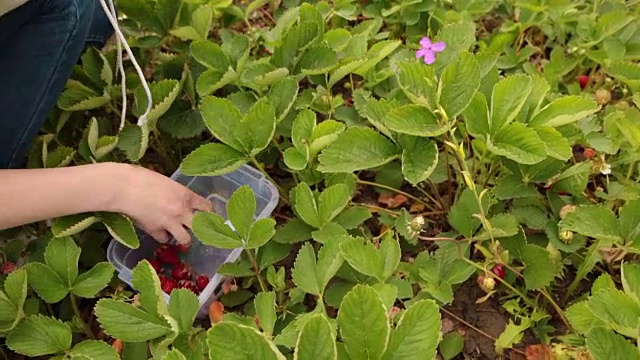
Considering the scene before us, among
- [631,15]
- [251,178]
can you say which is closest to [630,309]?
[251,178]

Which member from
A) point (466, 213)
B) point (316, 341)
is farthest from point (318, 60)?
point (316, 341)

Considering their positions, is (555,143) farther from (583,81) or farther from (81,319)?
(81,319)

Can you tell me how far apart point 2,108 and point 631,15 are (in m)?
1.44

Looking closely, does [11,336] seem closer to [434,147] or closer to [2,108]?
[2,108]

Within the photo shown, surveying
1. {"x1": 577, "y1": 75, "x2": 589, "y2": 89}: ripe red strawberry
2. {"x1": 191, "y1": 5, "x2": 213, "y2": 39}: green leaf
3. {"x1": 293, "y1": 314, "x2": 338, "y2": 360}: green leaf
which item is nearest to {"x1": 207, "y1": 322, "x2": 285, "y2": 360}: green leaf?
{"x1": 293, "y1": 314, "x2": 338, "y2": 360}: green leaf

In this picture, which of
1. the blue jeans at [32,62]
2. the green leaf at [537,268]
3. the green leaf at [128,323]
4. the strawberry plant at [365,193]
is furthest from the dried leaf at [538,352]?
the blue jeans at [32,62]

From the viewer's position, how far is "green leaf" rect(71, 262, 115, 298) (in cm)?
125

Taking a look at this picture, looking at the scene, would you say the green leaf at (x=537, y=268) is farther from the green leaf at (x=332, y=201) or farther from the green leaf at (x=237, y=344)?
the green leaf at (x=237, y=344)

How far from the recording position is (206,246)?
1586 mm

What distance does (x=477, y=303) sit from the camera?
4.64ft

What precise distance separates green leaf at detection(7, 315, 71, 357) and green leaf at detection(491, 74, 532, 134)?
82 centimetres

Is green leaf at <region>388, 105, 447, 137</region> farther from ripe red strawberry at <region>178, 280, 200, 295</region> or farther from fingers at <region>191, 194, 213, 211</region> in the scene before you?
ripe red strawberry at <region>178, 280, 200, 295</region>

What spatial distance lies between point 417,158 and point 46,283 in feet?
2.29

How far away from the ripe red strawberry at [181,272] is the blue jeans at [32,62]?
1.30ft
